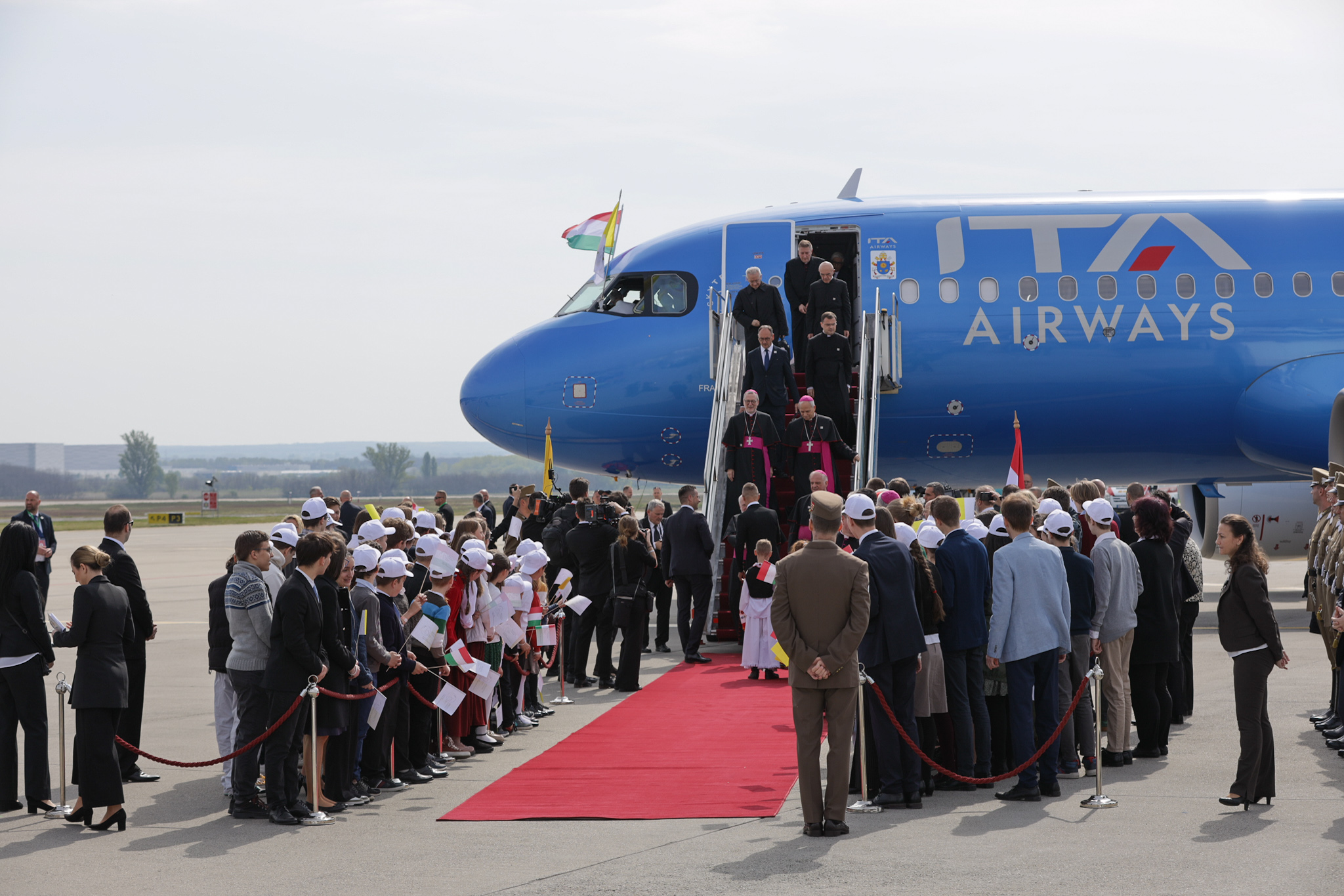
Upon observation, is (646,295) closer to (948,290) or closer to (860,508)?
(948,290)

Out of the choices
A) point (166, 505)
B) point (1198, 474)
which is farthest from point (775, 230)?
point (166, 505)

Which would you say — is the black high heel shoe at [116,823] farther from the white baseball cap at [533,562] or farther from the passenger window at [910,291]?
the passenger window at [910,291]

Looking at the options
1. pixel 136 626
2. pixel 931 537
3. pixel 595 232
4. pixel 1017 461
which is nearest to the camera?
pixel 931 537

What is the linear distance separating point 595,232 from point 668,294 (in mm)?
5711

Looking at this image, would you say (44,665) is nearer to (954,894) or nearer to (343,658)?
(343,658)

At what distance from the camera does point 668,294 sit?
55.7 ft

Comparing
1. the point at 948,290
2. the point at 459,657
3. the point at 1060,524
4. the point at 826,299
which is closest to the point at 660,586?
the point at 826,299

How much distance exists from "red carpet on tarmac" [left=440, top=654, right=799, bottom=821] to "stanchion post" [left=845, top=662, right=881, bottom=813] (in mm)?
461

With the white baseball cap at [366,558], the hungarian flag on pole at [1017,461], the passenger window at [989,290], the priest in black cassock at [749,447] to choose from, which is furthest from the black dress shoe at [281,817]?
the passenger window at [989,290]

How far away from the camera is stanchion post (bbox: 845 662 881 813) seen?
25.1 ft

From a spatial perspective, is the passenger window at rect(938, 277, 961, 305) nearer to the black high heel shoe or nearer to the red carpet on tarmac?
the red carpet on tarmac

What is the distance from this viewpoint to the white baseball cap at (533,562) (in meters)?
10.2

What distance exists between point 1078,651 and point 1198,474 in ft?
33.8

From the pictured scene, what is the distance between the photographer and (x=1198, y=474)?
17.8 metres
